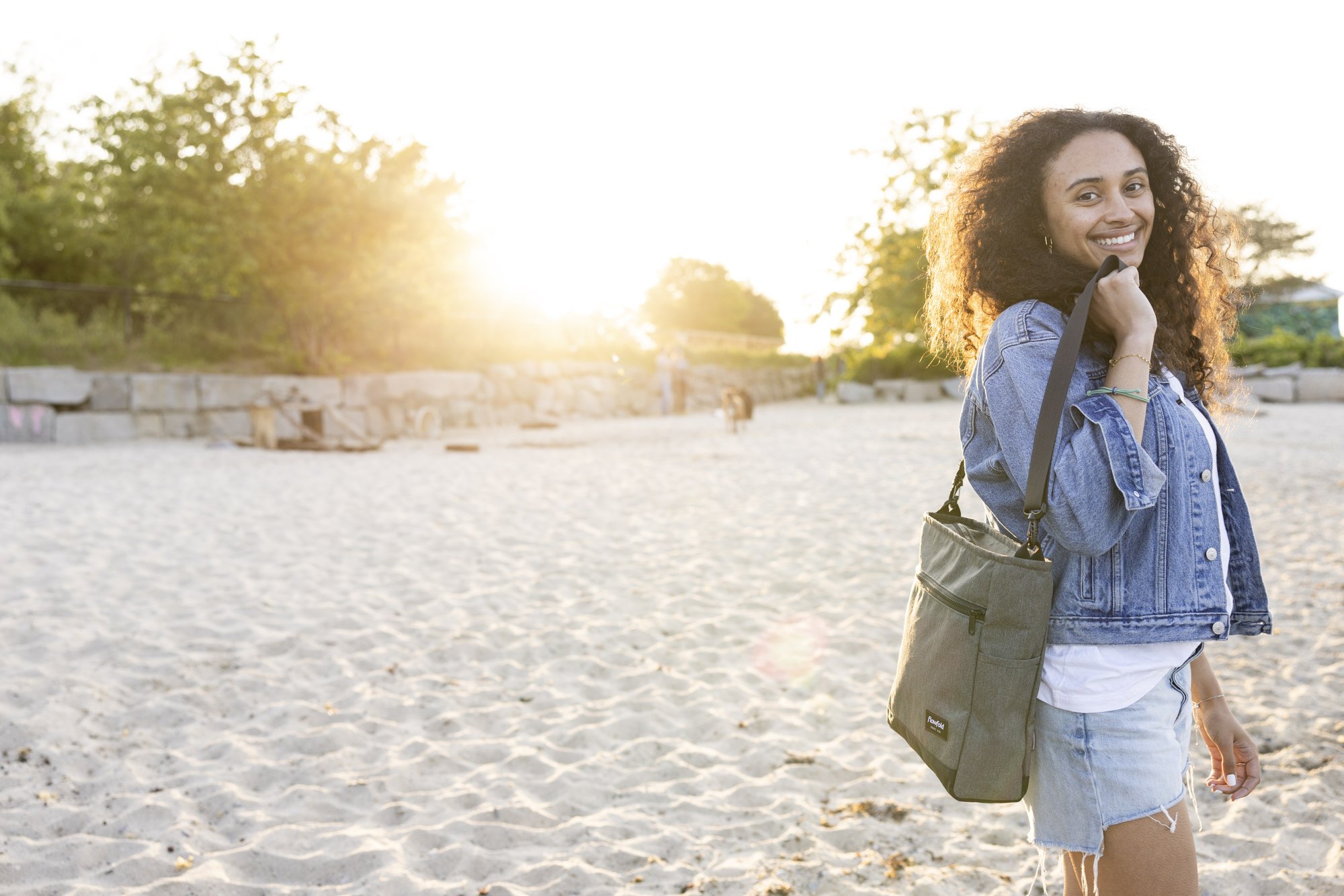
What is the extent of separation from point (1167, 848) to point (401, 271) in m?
17.0

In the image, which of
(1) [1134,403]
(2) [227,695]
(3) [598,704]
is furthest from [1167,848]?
(2) [227,695]

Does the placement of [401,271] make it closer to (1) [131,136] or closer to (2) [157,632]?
(1) [131,136]

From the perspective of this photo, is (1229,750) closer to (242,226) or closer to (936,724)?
(936,724)

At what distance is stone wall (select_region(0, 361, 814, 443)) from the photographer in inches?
572

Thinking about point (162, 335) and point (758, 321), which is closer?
point (162, 335)

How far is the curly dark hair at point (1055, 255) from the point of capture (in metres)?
1.53

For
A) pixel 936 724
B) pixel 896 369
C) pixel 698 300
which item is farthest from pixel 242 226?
pixel 698 300

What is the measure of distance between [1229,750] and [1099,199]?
98 centimetres

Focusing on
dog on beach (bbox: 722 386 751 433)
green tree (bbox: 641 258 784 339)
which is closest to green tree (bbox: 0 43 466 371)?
dog on beach (bbox: 722 386 751 433)

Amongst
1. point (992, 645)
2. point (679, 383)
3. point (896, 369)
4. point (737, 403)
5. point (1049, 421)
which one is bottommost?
point (992, 645)

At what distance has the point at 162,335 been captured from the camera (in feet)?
56.2

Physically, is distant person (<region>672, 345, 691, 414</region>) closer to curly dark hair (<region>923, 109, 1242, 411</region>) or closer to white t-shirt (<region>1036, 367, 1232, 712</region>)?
curly dark hair (<region>923, 109, 1242, 411</region>)

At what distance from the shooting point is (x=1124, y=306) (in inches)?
54.4

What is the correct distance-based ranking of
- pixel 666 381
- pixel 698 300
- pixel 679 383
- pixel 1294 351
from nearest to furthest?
1. pixel 666 381
2. pixel 1294 351
3. pixel 679 383
4. pixel 698 300
